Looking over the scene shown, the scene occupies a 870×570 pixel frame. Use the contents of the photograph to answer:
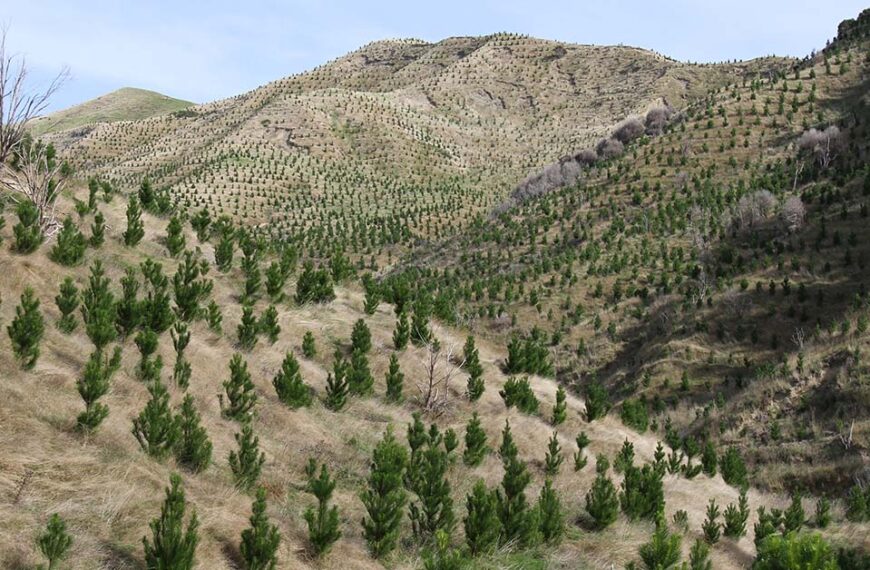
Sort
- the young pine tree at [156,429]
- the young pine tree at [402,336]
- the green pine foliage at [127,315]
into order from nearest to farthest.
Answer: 1. the young pine tree at [156,429]
2. the green pine foliage at [127,315]
3. the young pine tree at [402,336]

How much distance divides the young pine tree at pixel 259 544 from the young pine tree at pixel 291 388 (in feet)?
11.7

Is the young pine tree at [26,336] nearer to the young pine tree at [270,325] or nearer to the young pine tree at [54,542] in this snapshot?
the young pine tree at [54,542]

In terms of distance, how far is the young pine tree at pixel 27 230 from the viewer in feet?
30.8

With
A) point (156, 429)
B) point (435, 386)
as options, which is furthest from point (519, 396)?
point (156, 429)

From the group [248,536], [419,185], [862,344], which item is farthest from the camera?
[419,185]

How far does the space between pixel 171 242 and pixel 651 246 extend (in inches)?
921

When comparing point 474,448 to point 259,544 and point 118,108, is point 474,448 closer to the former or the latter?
point 259,544

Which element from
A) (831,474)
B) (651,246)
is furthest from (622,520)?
(651,246)

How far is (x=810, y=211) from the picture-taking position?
1089 inches

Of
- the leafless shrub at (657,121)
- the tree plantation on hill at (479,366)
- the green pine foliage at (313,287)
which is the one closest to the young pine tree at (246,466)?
the tree plantation on hill at (479,366)

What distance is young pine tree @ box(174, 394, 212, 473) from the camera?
6.32 m

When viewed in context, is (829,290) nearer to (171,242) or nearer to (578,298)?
(578,298)

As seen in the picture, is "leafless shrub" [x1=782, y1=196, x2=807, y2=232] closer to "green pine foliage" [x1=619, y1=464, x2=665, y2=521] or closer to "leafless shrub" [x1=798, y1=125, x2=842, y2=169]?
"leafless shrub" [x1=798, y1=125, x2=842, y2=169]

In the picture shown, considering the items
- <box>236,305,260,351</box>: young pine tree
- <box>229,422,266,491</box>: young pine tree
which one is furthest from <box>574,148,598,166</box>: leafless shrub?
<box>229,422,266,491</box>: young pine tree
